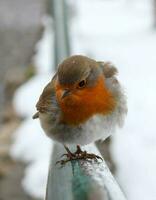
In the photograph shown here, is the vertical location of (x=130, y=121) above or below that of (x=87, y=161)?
above

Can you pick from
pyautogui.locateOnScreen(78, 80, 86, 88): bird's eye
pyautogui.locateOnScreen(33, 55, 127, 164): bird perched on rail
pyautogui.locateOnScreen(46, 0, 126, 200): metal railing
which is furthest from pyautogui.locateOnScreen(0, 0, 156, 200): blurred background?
pyautogui.locateOnScreen(46, 0, 126, 200): metal railing

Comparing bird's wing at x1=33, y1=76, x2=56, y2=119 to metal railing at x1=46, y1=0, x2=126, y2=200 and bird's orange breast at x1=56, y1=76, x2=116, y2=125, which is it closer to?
bird's orange breast at x1=56, y1=76, x2=116, y2=125

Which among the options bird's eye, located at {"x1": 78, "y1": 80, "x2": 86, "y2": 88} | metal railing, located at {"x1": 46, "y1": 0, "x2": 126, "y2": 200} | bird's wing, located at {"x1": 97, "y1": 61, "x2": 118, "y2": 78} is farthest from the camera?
bird's wing, located at {"x1": 97, "y1": 61, "x2": 118, "y2": 78}

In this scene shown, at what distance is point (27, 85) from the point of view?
20.3ft

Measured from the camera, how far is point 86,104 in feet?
7.95

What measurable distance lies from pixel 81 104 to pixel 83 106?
0.8 inches

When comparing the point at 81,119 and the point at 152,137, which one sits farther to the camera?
the point at 152,137

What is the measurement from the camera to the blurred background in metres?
4.11

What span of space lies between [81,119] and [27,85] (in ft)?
12.3

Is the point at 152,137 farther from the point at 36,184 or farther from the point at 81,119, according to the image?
the point at 81,119

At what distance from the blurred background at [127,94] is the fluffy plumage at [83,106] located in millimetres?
724

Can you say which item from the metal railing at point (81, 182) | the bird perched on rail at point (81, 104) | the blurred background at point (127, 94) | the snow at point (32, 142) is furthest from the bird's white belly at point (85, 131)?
the snow at point (32, 142)

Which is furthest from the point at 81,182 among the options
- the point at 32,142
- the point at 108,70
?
the point at 32,142

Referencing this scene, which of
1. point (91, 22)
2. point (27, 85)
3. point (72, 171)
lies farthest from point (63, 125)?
point (91, 22)
